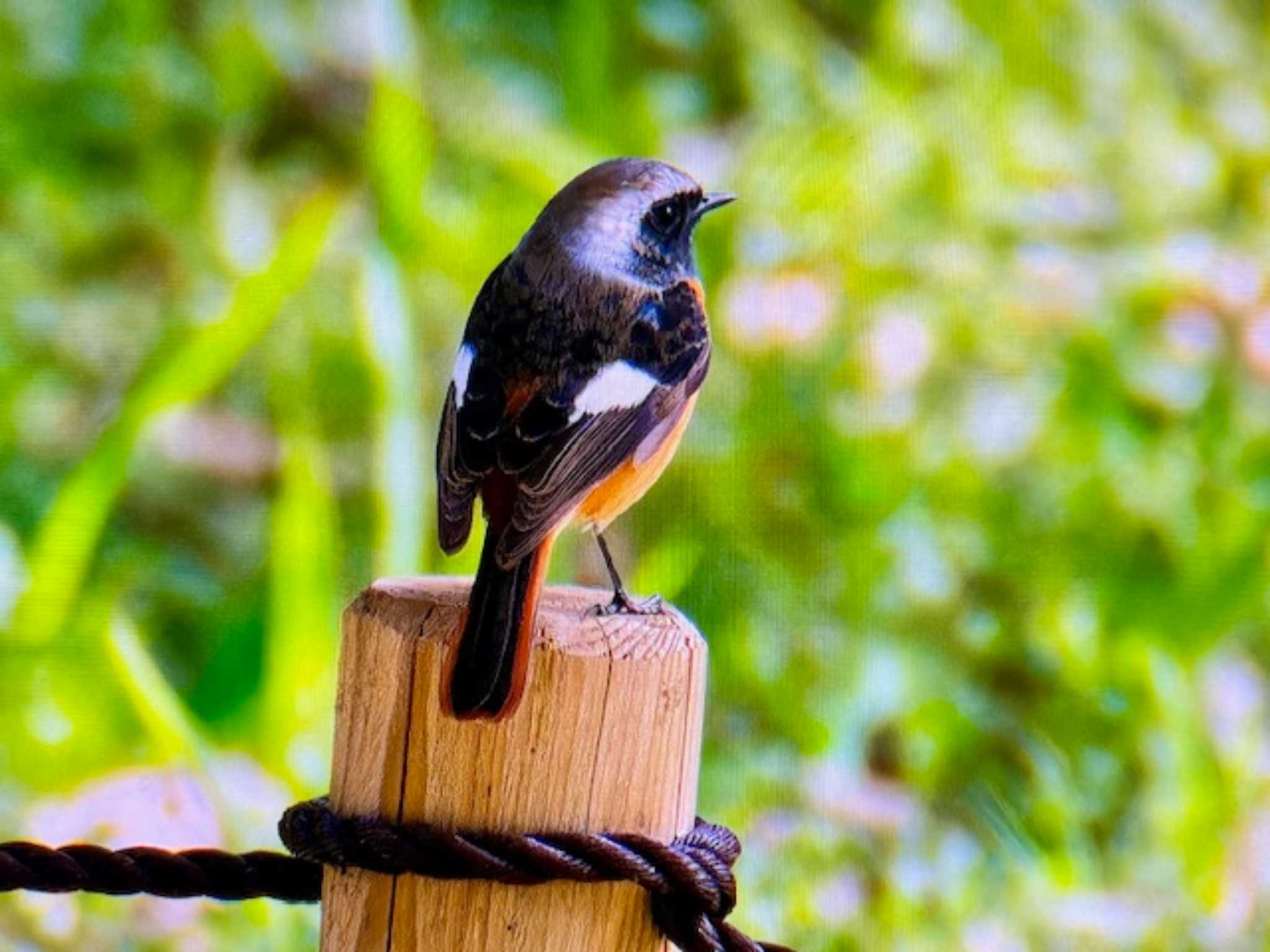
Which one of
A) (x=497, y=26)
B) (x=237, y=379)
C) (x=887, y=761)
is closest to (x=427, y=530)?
(x=237, y=379)

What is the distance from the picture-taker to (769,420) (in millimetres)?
3896

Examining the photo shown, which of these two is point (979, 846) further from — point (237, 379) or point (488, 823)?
point (488, 823)

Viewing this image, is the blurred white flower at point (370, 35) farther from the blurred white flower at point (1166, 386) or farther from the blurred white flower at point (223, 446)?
the blurred white flower at point (1166, 386)

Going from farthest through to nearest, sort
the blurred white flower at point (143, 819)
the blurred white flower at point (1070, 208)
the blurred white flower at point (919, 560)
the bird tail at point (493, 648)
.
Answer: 1. the blurred white flower at point (1070, 208)
2. the blurred white flower at point (919, 560)
3. the blurred white flower at point (143, 819)
4. the bird tail at point (493, 648)

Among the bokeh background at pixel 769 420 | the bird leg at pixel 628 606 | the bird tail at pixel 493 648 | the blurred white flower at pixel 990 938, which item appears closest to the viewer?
the bird tail at pixel 493 648

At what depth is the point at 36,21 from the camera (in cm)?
441

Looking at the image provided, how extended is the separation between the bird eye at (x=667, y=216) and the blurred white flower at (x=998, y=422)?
84.4 inches

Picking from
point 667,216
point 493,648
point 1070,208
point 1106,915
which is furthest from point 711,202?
point 1070,208

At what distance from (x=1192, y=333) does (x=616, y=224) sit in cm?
264

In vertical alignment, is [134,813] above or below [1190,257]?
below

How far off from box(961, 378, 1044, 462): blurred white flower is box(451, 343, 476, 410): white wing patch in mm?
2375

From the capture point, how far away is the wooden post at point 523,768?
51.0 inches

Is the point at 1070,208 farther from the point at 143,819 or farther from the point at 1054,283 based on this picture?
the point at 143,819

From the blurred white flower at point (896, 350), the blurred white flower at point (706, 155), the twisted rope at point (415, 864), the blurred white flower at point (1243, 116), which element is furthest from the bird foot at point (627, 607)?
the blurred white flower at point (1243, 116)
